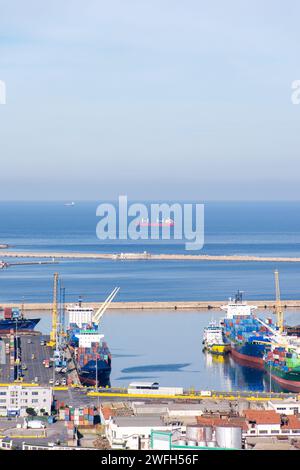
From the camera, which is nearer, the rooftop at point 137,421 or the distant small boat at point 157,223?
the rooftop at point 137,421

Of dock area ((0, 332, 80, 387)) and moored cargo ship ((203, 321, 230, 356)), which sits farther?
moored cargo ship ((203, 321, 230, 356))

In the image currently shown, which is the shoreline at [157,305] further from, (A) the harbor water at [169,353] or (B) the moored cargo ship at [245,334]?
(B) the moored cargo ship at [245,334]

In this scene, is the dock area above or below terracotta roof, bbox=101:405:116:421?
above

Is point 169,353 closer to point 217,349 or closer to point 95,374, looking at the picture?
point 217,349

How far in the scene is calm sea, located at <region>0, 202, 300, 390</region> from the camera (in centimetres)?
2645

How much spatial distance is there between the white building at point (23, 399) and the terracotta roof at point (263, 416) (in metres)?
3.25

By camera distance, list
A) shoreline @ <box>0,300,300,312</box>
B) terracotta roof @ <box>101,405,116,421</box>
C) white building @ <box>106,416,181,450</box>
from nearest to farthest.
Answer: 1. white building @ <box>106,416,181,450</box>
2. terracotta roof @ <box>101,405,116,421</box>
3. shoreline @ <box>0,300,300,312</box>

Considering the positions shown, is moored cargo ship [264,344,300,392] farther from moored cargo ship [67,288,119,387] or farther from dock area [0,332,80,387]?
dock area [0,332,80,387]

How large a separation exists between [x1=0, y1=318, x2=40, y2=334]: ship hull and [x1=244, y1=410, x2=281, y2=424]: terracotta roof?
14099 millimetres

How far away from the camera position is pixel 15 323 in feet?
103

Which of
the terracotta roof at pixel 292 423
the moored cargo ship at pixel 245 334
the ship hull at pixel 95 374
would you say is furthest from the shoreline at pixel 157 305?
the terracotta roof at pixel 292 423

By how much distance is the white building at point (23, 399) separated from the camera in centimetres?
1902

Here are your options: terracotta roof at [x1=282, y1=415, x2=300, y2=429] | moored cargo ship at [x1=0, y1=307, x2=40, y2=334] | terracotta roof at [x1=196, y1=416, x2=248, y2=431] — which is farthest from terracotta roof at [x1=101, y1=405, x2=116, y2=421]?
moored cargo ship at [x1=0, y1=307, x2=40, y2=334]

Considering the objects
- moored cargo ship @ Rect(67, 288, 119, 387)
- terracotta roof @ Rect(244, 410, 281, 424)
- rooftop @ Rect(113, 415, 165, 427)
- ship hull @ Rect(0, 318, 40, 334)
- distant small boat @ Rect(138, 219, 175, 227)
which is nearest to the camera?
rooftop @ Rect(113, 415, 165, 427)
